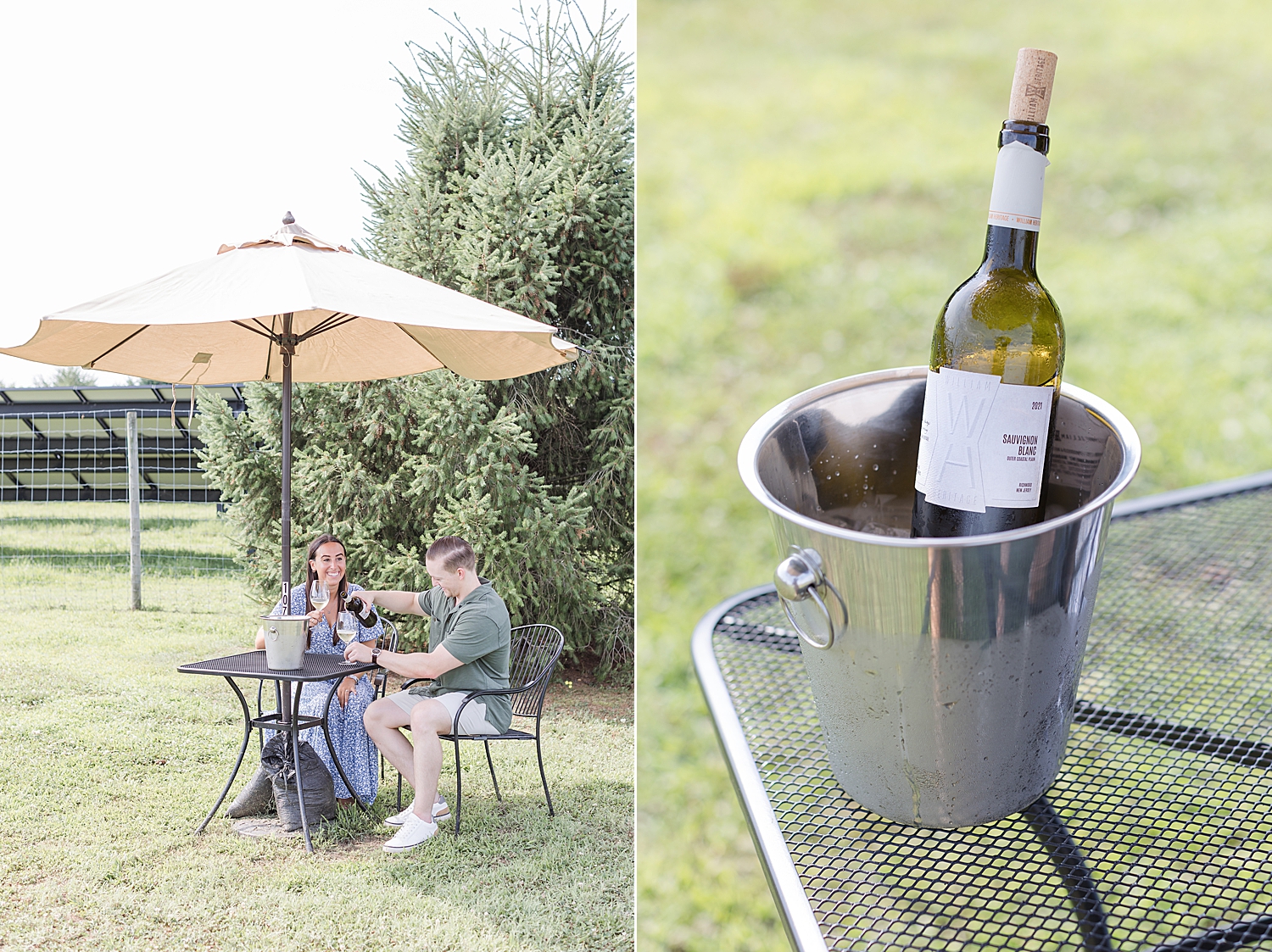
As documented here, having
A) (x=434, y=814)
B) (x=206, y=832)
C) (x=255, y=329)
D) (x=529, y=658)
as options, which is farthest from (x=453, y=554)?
(x=206, y=832)

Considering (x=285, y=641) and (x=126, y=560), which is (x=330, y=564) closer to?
(x=285, y=641)

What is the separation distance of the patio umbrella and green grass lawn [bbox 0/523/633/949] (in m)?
0.51

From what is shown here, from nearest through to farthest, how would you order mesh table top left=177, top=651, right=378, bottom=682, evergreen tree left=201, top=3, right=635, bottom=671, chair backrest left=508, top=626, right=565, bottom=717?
mesh table top left=177, top=651, right=378, bottom=682 → chair backrest left=508, top=626, right=565, bottom=717 → evergreen tree left=201, top=3, right=635, bottom=671

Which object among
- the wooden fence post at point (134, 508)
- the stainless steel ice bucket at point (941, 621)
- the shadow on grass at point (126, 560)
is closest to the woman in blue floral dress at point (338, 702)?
the shadow on grass at point (126, 560)

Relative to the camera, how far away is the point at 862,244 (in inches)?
120

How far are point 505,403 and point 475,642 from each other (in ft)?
2.97

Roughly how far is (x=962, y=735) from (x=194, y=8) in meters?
2.68

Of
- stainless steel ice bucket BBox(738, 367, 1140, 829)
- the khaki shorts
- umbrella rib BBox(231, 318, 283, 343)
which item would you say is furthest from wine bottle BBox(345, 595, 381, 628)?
stainless steel ice bucket BBox(738, 367, 1140, 829)

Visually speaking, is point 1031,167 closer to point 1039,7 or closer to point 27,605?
point 27,605

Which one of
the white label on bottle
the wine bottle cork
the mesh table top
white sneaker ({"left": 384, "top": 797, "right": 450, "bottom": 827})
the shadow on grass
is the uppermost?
the wine bottle cork

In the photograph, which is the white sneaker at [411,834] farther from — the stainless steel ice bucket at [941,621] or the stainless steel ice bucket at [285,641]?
the stainless steel ice bucket at [941,621]

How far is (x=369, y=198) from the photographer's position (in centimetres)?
263

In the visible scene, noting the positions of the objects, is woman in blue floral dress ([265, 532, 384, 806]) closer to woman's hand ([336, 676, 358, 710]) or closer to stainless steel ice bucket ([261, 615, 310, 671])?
woman's hand ([336, 676, 358, 710])

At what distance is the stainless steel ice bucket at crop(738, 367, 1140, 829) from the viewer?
1.66ft
